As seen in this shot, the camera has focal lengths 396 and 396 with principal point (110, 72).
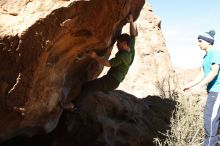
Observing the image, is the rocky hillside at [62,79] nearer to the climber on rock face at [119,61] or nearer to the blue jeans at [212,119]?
the climber on rock face at [119,61]

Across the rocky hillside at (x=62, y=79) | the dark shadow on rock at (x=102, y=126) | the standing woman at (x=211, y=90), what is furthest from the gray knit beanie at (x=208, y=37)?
the dark shadow on rock at (x=102, y=126)

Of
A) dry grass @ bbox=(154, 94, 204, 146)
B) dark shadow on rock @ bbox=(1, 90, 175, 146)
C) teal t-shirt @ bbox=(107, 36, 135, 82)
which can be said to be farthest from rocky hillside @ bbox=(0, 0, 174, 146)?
dry grass @ bbox=(154, 94, 204, 146)

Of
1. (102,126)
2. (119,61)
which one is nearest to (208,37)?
(119,61)

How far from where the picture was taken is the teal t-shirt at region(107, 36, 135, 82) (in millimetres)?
6897

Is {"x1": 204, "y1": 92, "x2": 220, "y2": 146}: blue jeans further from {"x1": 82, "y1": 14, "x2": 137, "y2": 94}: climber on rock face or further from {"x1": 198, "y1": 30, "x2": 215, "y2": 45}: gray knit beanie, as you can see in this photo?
→ {"x1": 82, "y1": 14, "x2": 137, "y2": 94}: climber on rock face

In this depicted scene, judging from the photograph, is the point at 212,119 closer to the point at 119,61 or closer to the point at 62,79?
the point at 119,61

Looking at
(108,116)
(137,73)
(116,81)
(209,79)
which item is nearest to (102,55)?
(116,81)

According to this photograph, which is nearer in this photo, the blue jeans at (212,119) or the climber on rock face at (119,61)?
the blue jeans at (212,119)

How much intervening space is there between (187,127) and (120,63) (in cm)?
185

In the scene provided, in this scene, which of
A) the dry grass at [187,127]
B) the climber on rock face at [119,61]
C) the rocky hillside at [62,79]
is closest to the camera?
the rocky hillside at [62,79]

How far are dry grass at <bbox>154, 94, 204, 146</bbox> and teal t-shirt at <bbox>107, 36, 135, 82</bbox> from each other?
1.37 m

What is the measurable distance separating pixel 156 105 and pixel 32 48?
210 inches

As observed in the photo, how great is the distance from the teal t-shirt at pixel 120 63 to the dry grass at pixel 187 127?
137cm

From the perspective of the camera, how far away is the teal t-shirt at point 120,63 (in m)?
6.90
